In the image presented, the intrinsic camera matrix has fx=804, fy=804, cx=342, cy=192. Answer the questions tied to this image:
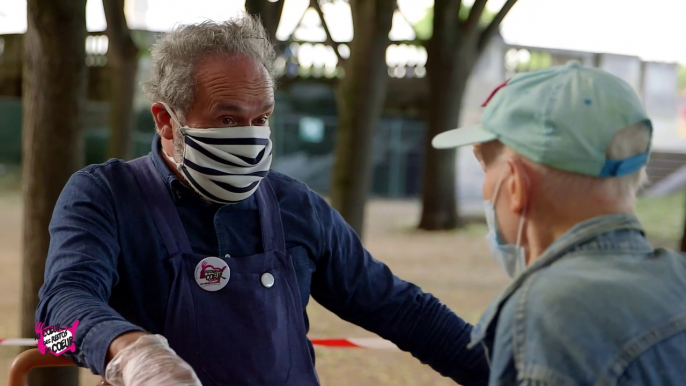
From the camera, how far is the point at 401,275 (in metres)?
9.20

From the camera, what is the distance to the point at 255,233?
7.91 feet

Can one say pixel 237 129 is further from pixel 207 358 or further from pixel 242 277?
pixel 207 358

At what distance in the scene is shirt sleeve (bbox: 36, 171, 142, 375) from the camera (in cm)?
184

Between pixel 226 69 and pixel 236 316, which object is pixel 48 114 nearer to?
pixel 226 69

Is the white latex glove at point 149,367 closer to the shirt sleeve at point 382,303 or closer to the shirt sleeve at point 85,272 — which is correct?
the shirt sleeve at point 85,272

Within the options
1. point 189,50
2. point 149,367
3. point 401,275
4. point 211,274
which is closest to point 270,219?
point 211,274

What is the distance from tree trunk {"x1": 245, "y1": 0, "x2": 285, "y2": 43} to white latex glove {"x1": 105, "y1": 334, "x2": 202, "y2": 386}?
154 inches

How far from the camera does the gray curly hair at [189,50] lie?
2.35 meters

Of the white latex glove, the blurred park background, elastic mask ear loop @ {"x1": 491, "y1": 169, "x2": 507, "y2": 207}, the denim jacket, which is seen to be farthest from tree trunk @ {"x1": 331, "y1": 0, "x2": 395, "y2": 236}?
the denim jacket

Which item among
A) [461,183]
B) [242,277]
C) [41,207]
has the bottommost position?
Result: [461,183]

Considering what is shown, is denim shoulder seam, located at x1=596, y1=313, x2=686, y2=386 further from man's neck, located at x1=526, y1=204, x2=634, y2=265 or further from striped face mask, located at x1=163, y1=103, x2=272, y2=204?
striped face mask, located at x1=163, y1=103, x2=272, y2=204

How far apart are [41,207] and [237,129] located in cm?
235

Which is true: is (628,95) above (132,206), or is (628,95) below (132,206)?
above

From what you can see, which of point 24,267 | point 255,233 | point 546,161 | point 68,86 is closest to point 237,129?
point 255,233
